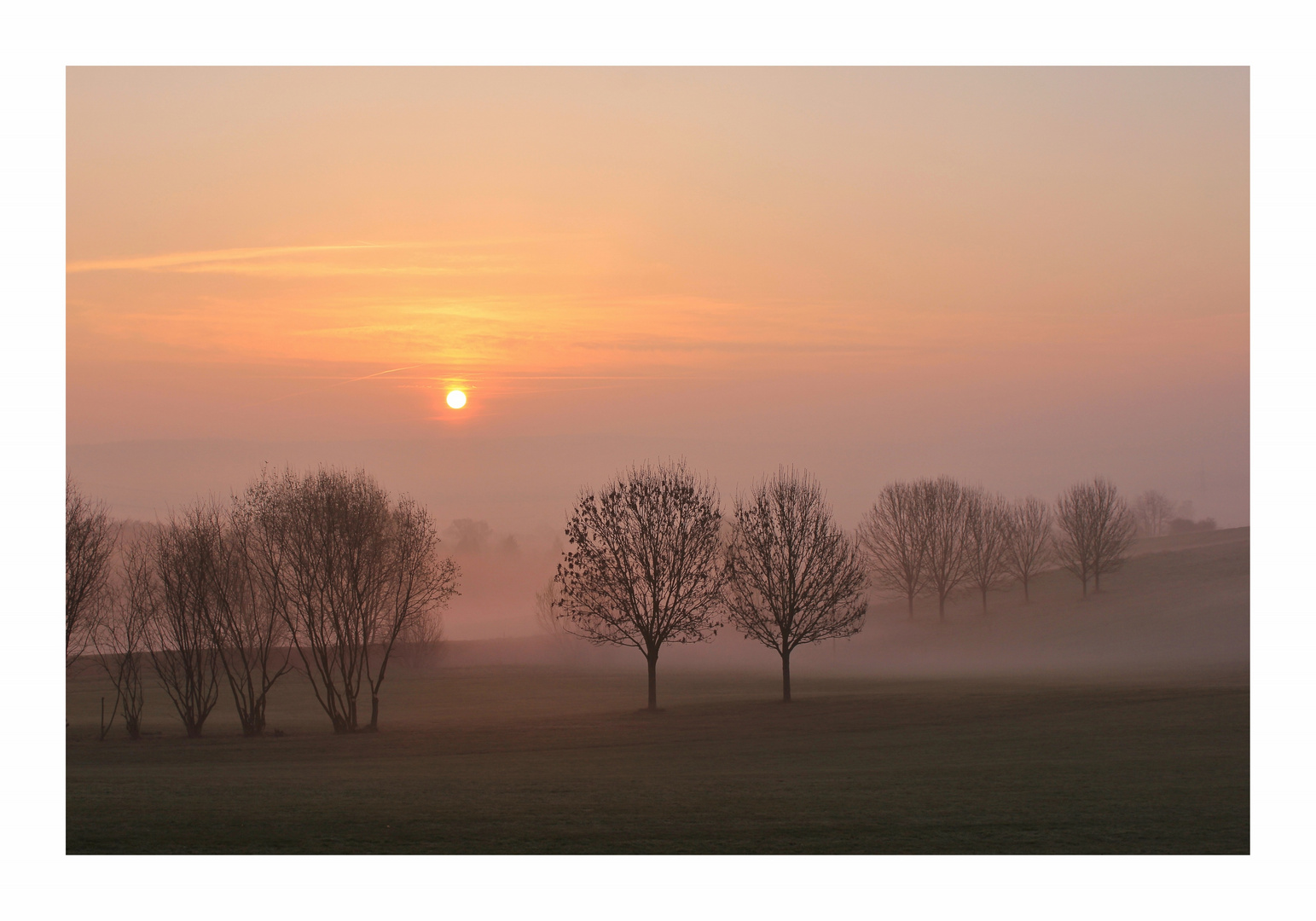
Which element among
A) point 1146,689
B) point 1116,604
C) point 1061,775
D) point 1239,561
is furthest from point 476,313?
point 1239,561

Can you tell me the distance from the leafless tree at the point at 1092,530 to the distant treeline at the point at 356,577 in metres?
43.0

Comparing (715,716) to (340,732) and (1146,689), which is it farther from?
(1146,689)

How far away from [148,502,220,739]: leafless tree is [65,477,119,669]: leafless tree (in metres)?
2.07

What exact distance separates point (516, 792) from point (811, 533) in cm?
2500

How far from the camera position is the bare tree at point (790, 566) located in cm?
4403

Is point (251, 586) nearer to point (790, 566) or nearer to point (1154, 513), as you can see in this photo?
point (790, 566)

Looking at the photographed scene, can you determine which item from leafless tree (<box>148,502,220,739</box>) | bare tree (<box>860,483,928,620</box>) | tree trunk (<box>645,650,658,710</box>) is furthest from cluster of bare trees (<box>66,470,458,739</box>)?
bare tree (<box>860,483,928,620</box>)

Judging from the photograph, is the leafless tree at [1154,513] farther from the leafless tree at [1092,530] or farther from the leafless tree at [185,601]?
→ the leafless tree at [185,601]

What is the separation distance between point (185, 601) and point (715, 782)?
71.0 feet

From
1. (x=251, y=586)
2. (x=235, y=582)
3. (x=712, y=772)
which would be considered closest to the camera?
(x=712, y=772)

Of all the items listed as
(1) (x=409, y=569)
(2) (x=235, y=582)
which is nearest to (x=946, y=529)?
(1) (x=409, y=569)

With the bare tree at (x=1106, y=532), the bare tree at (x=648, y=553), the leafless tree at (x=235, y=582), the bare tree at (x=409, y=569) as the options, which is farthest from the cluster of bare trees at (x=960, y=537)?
the leafless tree at (x=235, y=582)

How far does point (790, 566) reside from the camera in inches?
1770

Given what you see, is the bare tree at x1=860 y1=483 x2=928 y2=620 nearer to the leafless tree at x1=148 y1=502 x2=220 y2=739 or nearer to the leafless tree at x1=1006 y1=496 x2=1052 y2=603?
the leafless tree at x1=1006 y1=496 x2=1052 y2=603
